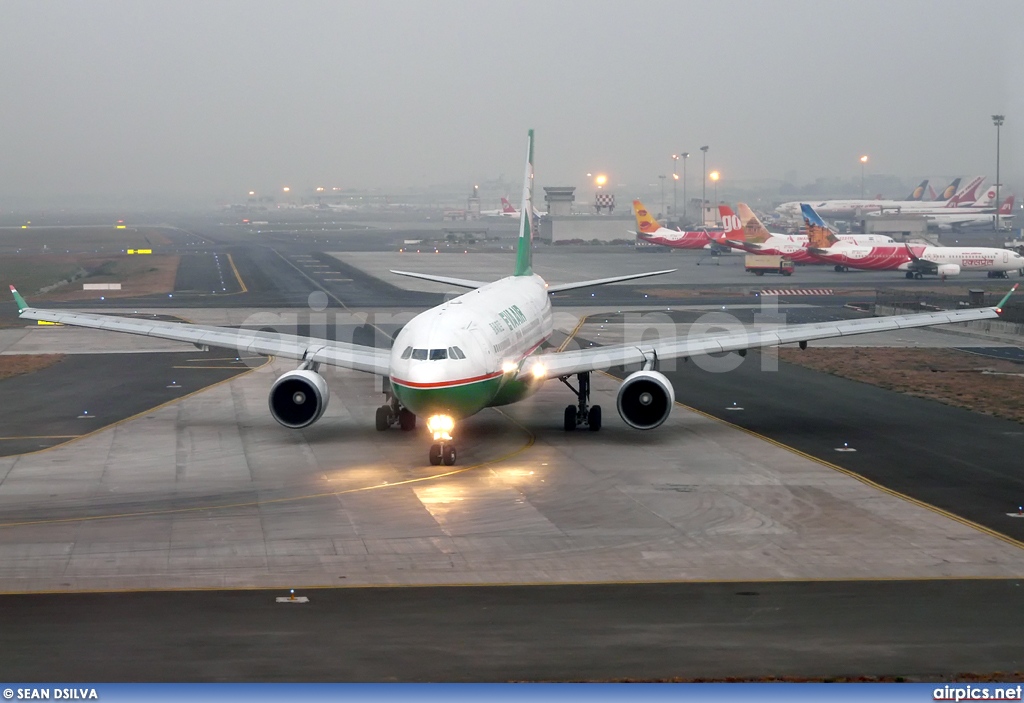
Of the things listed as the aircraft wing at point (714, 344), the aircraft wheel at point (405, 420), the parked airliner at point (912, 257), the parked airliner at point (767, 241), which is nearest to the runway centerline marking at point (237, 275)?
the parked airliner at point (767, 241)

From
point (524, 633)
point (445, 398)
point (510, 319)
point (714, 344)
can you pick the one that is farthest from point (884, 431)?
point (524, 633)

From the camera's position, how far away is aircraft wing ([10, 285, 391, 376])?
37.6m

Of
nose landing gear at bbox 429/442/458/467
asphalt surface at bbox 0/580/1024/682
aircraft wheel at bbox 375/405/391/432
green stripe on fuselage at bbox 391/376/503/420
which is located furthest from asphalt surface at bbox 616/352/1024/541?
aircraft wheel at bbox 375/405/391/432

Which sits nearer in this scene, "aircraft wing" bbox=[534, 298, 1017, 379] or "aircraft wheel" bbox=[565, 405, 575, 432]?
"aircraft wing" bbox=[534, 298, 1017, 379]

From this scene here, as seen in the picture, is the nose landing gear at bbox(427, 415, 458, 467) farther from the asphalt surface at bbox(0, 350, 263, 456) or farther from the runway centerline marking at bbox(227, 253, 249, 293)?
the runway centerline marking at bbox(227, 253, 249, 293)

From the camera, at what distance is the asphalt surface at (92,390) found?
38562 mm

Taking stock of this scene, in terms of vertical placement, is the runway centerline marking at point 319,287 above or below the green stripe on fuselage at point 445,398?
above


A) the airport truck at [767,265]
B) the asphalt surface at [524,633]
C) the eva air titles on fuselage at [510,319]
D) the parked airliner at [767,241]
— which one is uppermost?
the parked airliner at [767,241]

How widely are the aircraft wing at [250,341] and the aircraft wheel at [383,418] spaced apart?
1.26 metres

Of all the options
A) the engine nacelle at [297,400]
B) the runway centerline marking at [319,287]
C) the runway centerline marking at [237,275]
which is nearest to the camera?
the engine nacelle at [297,400]

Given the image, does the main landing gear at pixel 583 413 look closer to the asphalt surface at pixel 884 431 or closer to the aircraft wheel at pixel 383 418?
the asphalt surface at pixel 884 431

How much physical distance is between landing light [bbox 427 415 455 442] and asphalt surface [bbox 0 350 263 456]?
12.9 metres

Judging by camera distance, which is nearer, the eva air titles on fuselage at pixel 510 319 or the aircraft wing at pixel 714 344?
the eva air titles on fuselage at pixel 510 319

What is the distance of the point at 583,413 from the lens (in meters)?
39.5
